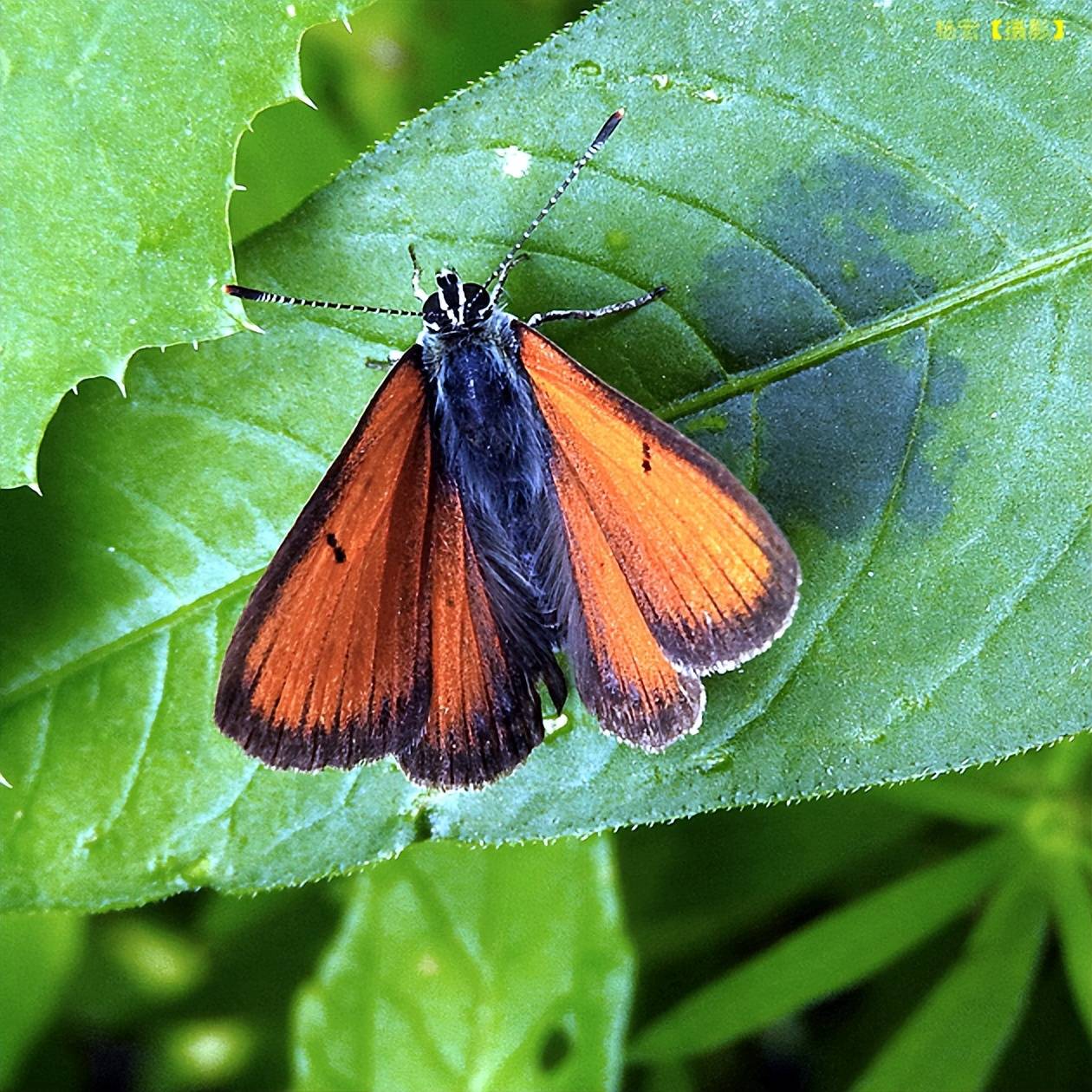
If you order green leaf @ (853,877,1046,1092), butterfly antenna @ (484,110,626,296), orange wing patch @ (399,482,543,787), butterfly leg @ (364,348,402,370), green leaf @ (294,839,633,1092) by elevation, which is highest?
butterfly antenna @ (484,110,626,296)

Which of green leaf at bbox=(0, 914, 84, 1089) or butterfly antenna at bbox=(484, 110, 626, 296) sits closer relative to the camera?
butterfly antenna at bbox=(484, 110, 626, 296)

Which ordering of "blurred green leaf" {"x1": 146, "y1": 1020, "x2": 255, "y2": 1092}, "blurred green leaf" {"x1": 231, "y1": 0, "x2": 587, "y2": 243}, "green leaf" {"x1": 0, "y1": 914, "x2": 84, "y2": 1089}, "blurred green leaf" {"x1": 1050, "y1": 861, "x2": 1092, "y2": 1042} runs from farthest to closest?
"blurred green leaf" {"x1": 146, "y1": 1020, "x2": 255, "y2": 1092} → "blurred green leaf" {"x1": 231, "y1": 0, "x2": 587, "y2": 243} → "green leaf" {"x1": 0, "y1": 914, "x2": 84, "y2": 1089} → "blurred green leaf" {"x1": 1050, "y1": 861, "x2": 1092, "y2": 1042}

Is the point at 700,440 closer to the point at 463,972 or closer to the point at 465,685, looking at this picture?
the point at 465,685

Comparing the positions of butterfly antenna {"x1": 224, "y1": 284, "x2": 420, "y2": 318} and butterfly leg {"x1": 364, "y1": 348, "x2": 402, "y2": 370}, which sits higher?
butterfly antenna {"x1": 224, "y1": 284, "x2": 420, "y2": 318}

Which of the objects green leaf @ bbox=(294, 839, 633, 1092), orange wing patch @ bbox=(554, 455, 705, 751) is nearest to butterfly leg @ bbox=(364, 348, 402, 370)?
orange wing patch @ bbox=(554, 455, 705, 751)

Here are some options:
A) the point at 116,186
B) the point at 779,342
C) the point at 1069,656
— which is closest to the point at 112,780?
the point at 116,186

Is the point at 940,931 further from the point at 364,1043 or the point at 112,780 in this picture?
the point at 112,780

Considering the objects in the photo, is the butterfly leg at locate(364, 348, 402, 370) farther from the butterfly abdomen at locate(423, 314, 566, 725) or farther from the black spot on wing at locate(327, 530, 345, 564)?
the black spot on wing at locate(327, 530, 345, 564)
